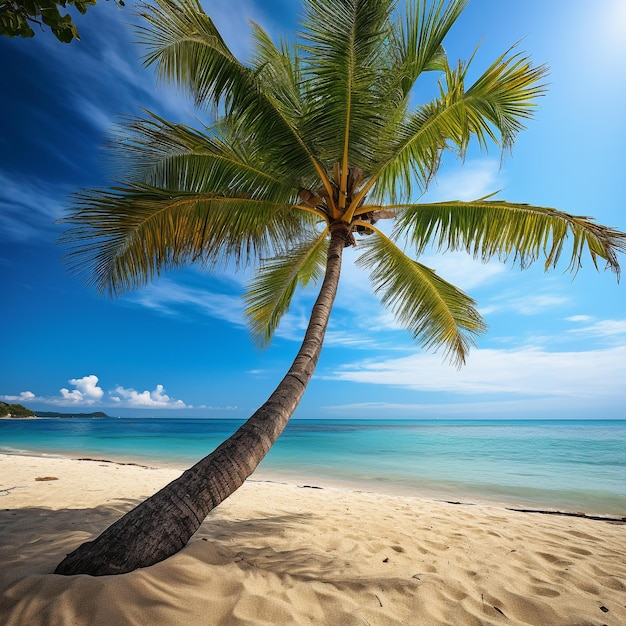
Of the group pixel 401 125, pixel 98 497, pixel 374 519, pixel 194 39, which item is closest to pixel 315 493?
pixel 374 519

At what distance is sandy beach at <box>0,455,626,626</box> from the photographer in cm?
202

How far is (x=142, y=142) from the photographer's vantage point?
4875 mm

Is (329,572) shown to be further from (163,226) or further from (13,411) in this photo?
(13,411)

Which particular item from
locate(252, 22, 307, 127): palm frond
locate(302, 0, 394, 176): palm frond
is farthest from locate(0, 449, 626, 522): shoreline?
locate(252, 22, 307, 127): palm frond

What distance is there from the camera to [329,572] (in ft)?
9.31

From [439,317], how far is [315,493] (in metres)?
4.32

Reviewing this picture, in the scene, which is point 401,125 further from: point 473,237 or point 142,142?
point 142,142

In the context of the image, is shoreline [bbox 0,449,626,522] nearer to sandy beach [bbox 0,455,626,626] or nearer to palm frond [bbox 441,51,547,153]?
sandy beach [bbox 0,455,626,626]

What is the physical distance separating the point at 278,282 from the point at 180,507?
5.13m

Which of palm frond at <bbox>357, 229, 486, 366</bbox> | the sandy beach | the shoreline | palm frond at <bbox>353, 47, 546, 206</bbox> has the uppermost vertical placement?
palm frond at <bbox>353, 47, 546, 206</bbox>

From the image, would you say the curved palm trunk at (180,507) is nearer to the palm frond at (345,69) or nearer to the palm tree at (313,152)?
the palm tree at (313,152)

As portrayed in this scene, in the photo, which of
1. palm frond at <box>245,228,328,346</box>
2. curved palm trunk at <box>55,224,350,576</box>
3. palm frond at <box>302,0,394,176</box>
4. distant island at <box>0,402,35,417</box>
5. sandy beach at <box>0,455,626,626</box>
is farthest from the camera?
distant island at <box>0,402,35,417</box>

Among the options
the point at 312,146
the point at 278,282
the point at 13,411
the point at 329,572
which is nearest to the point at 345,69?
the point at 312,146

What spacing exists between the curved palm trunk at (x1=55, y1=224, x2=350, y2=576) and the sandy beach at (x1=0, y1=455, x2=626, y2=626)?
0.13 metres
